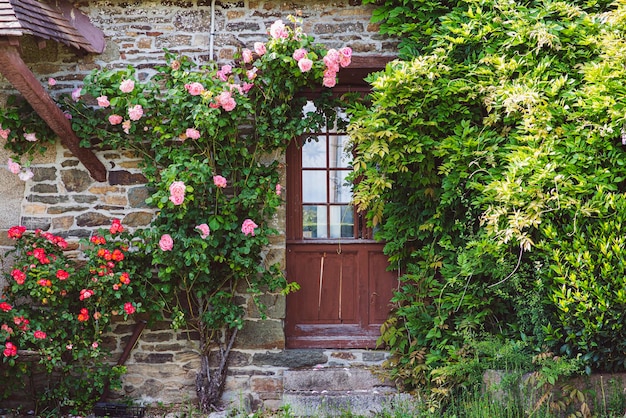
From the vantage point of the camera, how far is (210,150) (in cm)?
518

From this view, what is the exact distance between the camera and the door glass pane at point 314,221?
18.4 feet

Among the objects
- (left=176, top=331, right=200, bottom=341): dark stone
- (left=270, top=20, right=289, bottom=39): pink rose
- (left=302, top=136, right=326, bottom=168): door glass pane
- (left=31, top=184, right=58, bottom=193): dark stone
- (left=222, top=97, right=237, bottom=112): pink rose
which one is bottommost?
(left=176, top=331, right=200, bottom=341): dark stone

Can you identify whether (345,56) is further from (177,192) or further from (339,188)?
(177,192)

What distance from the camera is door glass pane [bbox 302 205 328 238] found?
5.59 metres

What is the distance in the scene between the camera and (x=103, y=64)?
5320 mm

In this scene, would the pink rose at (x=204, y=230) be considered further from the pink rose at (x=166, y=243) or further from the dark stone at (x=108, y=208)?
the dark stone at (x=108, y=208)

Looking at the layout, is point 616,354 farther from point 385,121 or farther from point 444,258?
point 385,121

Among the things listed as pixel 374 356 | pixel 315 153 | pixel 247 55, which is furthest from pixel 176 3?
pixel 374 356

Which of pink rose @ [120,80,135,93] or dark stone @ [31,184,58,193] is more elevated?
pink rose @ [120,80,135,93]

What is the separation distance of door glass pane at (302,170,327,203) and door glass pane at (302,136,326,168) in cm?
8

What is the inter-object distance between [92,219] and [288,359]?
2.12 m

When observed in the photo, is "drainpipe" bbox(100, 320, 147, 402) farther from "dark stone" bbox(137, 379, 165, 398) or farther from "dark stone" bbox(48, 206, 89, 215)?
"dark stone" bbox(48, 206, 89, 215)

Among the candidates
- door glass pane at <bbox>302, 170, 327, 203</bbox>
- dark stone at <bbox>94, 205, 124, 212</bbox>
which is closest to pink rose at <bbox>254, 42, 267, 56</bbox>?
door glass pane at <bbox>302, 170, 327, 203</bbox>

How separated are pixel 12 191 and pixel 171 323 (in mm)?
1817
